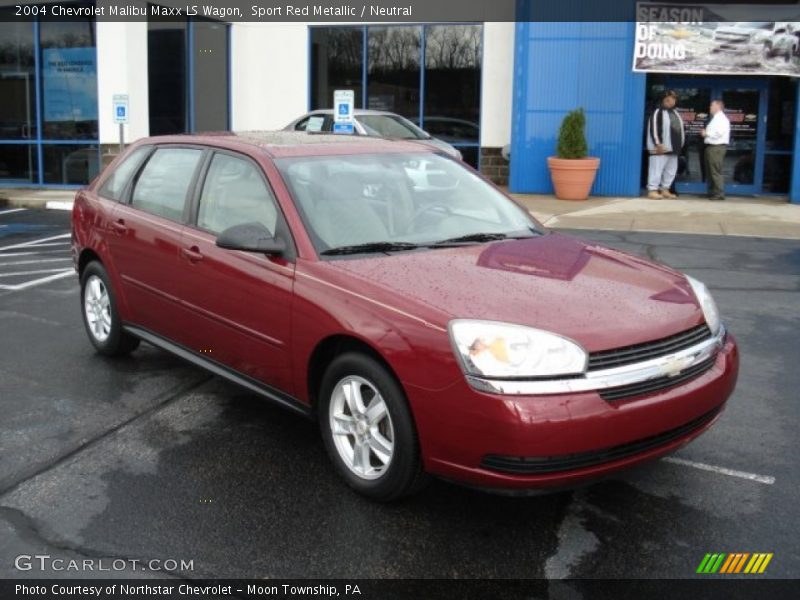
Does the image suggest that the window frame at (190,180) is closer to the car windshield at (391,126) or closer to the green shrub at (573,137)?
the car windshield at (391,126)

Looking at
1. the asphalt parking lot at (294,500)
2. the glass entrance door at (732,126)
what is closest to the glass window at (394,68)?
the glass entrance door at (732,126)

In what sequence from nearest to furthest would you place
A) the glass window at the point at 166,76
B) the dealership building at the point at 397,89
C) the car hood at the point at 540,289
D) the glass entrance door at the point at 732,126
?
the car hood at the point at 540,289, the dealership building at the point at 397,89, the glass entrance door at the point at 732,126, the glass window at the point at 166,76

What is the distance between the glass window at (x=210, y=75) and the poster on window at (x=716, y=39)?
8.98 meters

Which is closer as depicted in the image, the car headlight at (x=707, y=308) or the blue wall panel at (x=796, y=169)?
the car headlight at (x=707, y=308)

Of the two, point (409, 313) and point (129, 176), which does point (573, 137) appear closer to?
point (129, 176)

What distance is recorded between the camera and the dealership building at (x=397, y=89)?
17.1 meters

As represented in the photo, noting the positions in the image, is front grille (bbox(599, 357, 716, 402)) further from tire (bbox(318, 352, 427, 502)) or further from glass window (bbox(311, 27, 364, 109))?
glass window (bbox(311, 27, 364, 109))

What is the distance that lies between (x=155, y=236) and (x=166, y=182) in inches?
15.9

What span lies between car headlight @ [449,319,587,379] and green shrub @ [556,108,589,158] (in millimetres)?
13446

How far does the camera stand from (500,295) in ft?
12.1

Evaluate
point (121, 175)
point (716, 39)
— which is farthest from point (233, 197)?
point (716, 39)

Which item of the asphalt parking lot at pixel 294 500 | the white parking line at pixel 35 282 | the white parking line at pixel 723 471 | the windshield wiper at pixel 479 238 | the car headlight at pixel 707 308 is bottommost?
the asphalt parking lot at pixel 294 500

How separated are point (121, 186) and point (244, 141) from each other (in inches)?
52.4

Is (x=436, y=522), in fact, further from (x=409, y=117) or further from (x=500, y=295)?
(x=409, y=117)
